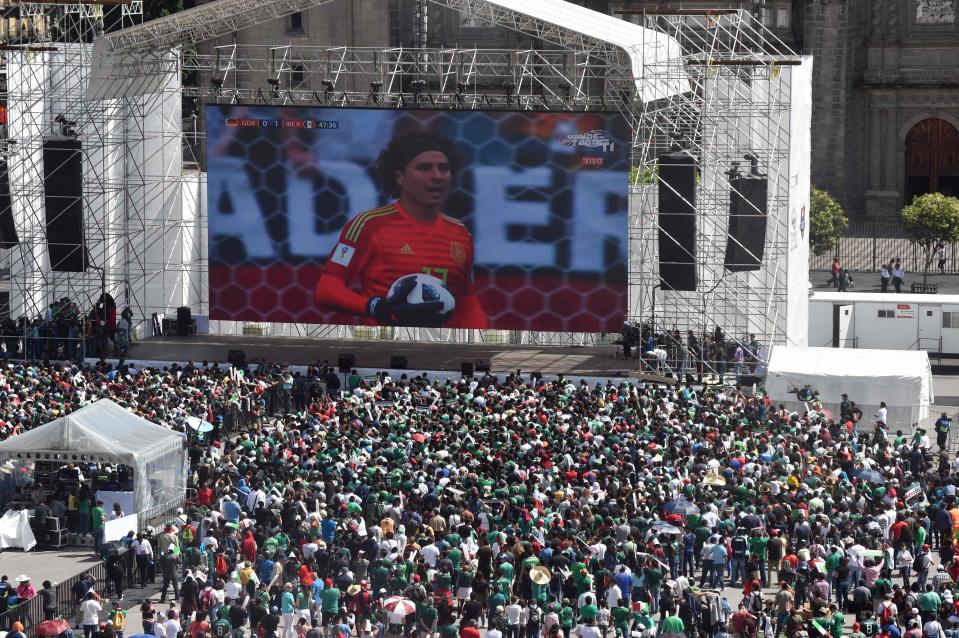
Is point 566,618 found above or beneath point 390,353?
beneath

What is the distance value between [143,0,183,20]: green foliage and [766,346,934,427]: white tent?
125ft

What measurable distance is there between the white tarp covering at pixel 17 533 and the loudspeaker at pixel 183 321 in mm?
20844

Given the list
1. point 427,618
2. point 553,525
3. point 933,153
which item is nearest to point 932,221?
point 933,153

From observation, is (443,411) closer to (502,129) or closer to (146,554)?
(146,554)

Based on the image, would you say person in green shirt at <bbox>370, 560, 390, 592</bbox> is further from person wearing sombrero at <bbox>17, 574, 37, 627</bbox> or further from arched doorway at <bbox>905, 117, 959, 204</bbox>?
arched doorway at <bbox>905, 117, 959, 204</bbox>

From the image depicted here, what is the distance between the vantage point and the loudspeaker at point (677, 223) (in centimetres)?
4619

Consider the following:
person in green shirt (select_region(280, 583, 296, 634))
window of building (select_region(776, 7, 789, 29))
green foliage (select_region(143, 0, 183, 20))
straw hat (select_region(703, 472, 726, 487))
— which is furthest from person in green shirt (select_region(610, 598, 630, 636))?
green foliage (select_region(143, 0, 183, 20))

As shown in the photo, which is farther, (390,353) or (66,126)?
(390,353)

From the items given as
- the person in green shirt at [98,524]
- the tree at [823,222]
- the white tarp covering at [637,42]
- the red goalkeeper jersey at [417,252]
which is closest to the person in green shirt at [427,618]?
the person in green shirt at [98,524]

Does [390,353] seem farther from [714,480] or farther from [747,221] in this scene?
[714,480]

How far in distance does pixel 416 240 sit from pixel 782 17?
84.8ft

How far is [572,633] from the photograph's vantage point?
26.7 metres

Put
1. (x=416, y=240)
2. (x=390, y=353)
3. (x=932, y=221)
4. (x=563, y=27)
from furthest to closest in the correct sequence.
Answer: (x=932, y=221) → (x=390, y=353) → (x=416, y=240) → (x=563, y=27)

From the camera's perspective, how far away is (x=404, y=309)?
50656 mm
